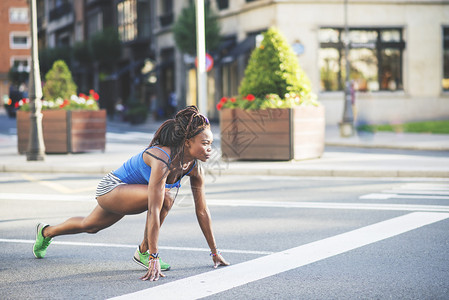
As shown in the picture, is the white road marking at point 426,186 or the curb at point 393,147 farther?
the curb at point 393,147

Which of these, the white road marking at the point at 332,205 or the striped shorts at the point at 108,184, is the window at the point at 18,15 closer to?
the white road marking at the point at 332,205

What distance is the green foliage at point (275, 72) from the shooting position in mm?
14727

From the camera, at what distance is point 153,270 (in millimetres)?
5086

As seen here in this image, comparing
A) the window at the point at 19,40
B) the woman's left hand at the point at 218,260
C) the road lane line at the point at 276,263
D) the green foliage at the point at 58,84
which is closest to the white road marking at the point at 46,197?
the road lane line at the point at 276,263

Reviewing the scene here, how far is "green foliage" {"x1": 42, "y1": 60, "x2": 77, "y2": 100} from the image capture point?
1764cm

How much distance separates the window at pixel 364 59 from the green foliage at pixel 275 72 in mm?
15745

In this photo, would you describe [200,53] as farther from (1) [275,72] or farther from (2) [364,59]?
(2) [364,59]

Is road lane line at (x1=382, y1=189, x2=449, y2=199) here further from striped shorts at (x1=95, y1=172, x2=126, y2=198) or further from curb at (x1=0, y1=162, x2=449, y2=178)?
striped shorts at (x1=95, y1=172, x2=126, y2=198)

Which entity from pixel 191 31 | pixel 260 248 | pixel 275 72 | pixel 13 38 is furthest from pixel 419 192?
pixel 13 38

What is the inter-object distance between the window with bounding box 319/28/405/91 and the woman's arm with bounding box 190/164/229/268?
25.5 metres

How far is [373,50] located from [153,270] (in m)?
27.6

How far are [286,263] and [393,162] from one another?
8677mm

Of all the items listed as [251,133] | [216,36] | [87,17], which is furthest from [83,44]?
[251,133]

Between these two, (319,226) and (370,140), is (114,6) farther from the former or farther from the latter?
(319,226)
